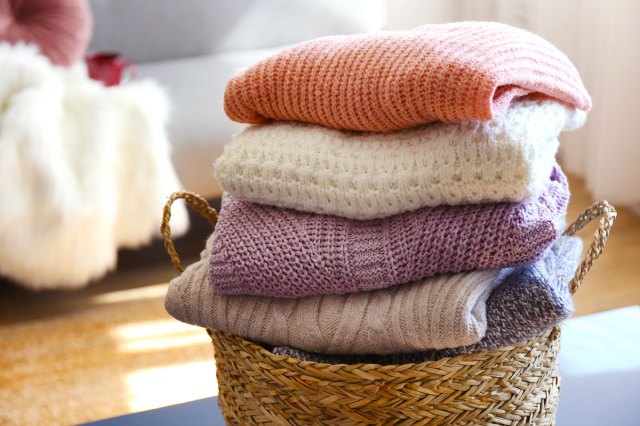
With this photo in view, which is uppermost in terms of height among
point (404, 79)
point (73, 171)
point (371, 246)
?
point (404, 79)

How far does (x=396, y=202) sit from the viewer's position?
66 cm

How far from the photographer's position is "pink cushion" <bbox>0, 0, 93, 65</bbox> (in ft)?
5.39

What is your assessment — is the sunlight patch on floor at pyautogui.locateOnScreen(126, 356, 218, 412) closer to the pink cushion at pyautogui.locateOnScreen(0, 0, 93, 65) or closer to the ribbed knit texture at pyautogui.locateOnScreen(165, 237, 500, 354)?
the ribbed knit texture at pyautogui.locateOnScreen(165, 237, 500, 354)

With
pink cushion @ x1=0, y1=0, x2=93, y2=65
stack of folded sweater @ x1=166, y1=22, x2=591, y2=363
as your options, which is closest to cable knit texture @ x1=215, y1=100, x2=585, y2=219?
stack of folded sweater @ x1=166, y1=22, x2=591, y2=363

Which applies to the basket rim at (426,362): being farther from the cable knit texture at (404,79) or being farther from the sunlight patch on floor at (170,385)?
the sunlight patch on floor at (170,385)

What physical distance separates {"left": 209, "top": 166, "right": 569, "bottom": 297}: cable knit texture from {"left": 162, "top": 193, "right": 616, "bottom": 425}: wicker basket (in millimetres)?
61

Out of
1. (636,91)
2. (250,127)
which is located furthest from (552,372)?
(636,91)

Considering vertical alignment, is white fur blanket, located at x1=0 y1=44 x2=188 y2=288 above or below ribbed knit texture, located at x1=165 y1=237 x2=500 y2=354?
below

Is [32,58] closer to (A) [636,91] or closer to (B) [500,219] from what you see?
(B) [500,219]

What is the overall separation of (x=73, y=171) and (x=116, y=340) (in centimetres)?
32

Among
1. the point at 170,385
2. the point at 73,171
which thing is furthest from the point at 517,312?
the point at 73,171

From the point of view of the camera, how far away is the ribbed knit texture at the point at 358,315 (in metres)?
0.63

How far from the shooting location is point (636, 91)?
69.7 inches

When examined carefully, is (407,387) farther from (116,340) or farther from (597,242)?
(116,340)
